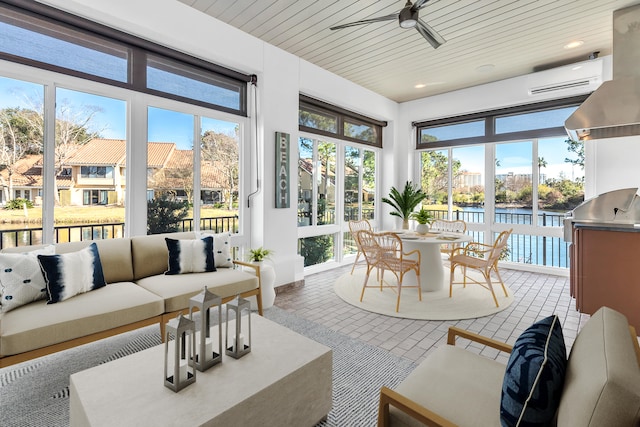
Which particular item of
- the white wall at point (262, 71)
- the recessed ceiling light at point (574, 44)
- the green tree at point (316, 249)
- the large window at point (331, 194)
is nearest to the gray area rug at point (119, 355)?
the white wall at point (262, 71)

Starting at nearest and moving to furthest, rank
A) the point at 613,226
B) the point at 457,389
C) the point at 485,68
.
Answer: the point at 457,389 < the point at 613,226 < the point at 485,68

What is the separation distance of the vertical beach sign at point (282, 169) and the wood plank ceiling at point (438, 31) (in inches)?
47.9

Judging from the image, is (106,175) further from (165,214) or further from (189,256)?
(189,256)

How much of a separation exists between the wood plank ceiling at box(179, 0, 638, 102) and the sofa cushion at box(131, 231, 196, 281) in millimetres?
2424

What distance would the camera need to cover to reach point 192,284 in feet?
8.87

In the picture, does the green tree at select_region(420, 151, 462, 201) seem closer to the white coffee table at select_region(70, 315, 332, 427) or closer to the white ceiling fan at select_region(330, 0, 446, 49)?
the white ceiling fan at select_region(330, 0, 446, 49)

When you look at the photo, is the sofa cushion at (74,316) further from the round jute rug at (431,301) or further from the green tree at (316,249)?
the green tree at (316,249)

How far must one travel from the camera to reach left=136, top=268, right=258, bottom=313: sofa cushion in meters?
2.52

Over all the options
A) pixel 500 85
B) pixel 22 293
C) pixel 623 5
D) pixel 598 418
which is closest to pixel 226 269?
pixel 22 293

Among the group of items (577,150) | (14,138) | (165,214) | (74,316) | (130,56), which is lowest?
(74,316)

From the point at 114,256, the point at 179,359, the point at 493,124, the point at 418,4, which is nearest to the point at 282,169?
the point at 114,256

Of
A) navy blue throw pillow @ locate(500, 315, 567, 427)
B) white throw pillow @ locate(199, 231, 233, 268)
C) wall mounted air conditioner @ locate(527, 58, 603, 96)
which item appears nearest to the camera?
navy blue throw pillow @ locate(500, 315, 567, 427)

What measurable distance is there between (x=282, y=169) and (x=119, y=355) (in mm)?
2689

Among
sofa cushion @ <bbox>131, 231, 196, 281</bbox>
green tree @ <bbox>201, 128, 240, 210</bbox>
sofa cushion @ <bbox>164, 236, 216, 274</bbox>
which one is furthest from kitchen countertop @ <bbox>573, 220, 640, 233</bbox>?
sofa cushion @ <bbox>131, 231, 196, 281</bbox>
